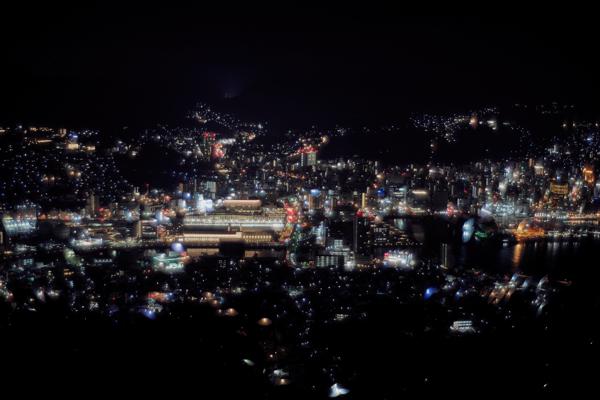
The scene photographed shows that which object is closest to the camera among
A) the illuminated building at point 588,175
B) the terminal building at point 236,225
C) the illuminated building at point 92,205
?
the terminal building at point 236,225

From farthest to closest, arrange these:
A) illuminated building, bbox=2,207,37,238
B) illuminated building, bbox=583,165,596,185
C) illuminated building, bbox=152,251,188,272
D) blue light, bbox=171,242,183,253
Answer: illuminated building, bbox=583,165,596,185
illuminated building, bbox=2,207,37,238
blue light, bbox=171,242,183,253
illuminated building, bbox=152,251,188,272

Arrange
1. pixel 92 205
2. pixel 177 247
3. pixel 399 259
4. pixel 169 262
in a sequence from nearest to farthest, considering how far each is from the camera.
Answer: pixel 169 262
pixel 399 259
pixel 177 247
pixel 92 205

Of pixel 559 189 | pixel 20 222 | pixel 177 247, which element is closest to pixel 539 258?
pixel 177 247

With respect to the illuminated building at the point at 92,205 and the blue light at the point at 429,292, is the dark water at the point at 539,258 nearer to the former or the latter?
the blue light at the point at 429,292

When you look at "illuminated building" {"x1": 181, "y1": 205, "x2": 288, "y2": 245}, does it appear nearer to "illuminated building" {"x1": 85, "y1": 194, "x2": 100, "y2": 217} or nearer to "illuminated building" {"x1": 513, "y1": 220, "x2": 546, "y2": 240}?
"illuminated building" {"x1": 85, "y1": 194, "x2": 100, "y2": 217}

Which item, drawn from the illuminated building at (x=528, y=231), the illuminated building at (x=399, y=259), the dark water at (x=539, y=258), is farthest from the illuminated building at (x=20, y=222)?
the illuminated building at (x=528, y=231)

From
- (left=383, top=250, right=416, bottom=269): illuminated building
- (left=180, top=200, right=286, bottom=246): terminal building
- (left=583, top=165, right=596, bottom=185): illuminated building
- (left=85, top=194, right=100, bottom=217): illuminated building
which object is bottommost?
(left=383, top=250, right=416, bottom=269): illuminated building

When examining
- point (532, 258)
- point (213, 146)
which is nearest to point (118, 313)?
point (532, 258)

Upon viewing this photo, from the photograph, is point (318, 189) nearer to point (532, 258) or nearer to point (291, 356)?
point (532, 258)

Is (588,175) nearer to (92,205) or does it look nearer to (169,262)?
(92,205)

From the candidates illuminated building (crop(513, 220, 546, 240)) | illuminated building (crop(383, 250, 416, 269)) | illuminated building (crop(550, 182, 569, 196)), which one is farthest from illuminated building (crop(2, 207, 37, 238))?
illuminated building (crop(550, 182, 569, 196))

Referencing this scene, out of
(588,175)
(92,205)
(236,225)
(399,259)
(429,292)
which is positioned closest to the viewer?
(429,292)
